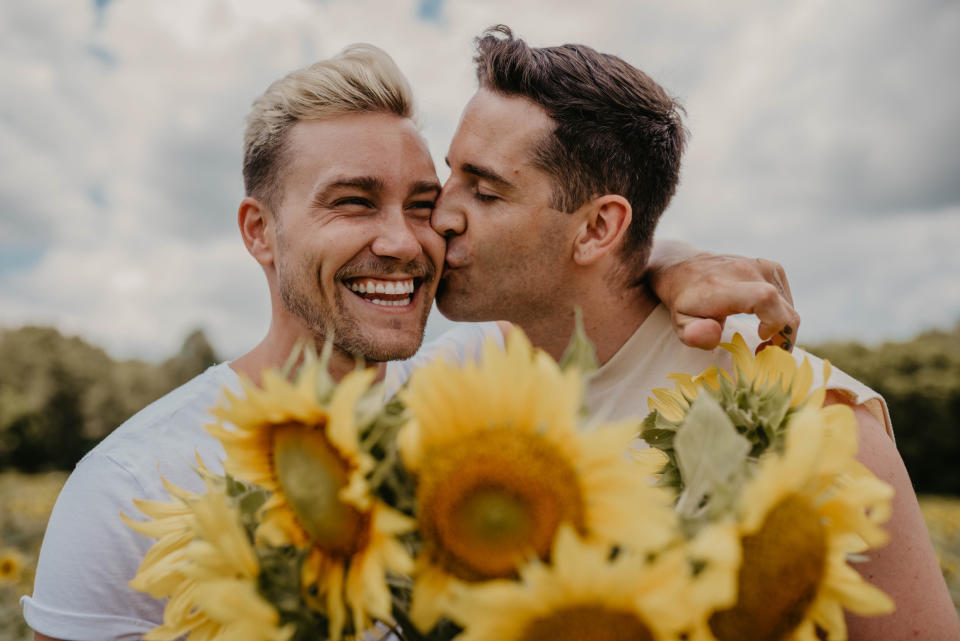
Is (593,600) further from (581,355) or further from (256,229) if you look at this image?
(256,229)

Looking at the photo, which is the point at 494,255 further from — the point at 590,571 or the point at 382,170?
the point at 590,571

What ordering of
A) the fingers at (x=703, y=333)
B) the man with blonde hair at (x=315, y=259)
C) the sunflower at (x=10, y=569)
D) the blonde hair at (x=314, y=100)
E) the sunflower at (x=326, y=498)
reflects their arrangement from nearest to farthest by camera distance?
the sunflower at (x=326, y=498)
the fingers at (x=703, y=333)
the man with blonde hair at (x=315, y=259)
the blonde hair at (x=314, y=100)
the sunflower at (x=10, y=569)

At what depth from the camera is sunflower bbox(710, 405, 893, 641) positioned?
96 cm

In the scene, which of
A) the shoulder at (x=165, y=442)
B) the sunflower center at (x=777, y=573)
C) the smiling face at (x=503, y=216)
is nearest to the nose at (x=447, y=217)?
the smiling face at (x=503, y=216)

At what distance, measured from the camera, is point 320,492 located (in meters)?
1.04

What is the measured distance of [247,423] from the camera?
111cm

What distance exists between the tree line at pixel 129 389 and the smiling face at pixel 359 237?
2144 cm

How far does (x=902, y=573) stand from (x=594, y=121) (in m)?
2.19

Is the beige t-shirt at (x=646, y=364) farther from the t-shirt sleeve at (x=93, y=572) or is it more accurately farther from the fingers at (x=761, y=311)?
the t-shirt sleeve at (x=93, y=572)

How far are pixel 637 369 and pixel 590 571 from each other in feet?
7.60

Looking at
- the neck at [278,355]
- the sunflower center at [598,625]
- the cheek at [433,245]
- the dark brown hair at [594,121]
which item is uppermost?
the dark brown hair at [594,121]

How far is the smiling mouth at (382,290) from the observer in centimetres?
329

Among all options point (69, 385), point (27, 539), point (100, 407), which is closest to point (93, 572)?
point (27, 539)

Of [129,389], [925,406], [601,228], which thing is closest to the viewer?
[601,228]
